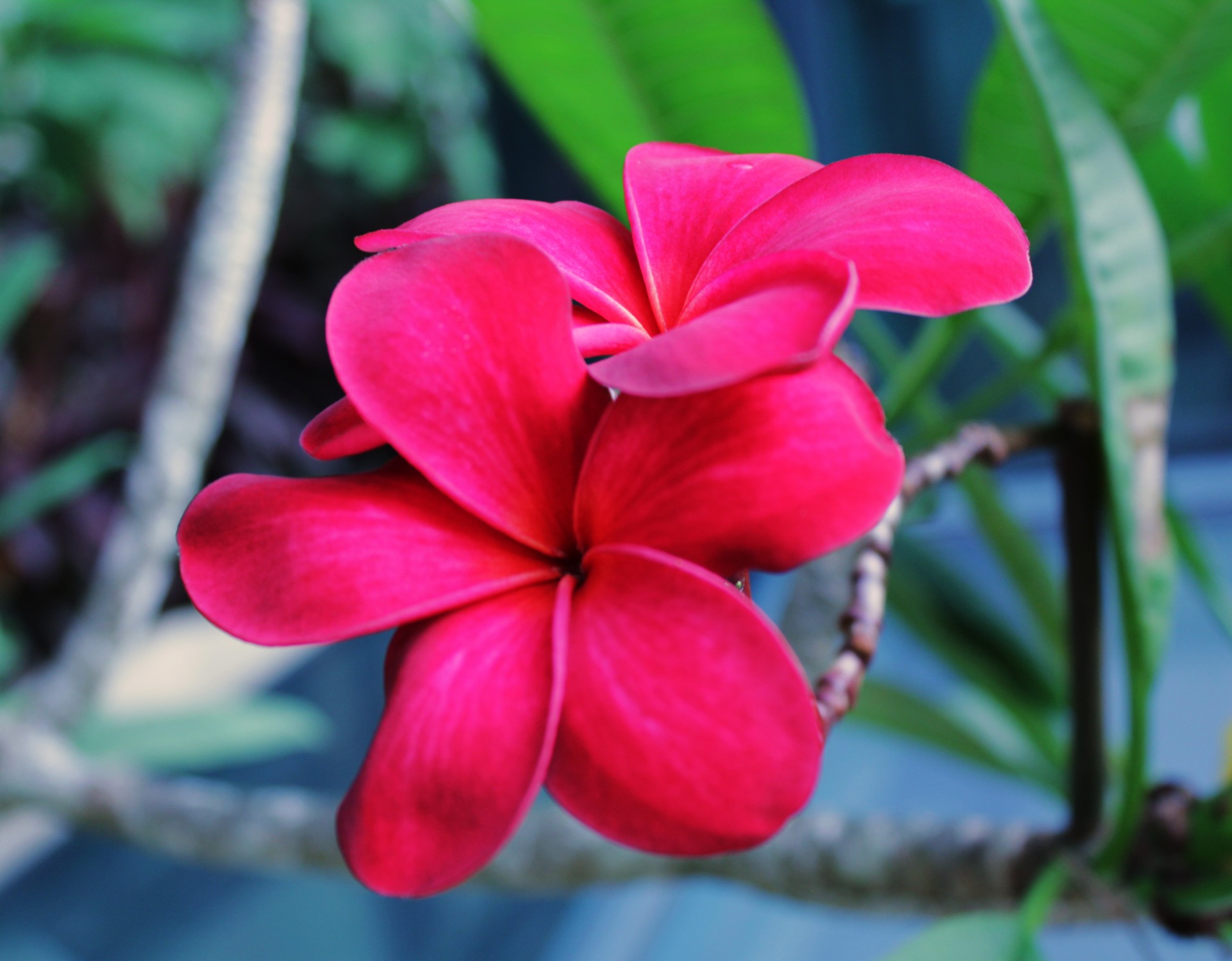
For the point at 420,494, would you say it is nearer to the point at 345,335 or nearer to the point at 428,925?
the point at 345,335

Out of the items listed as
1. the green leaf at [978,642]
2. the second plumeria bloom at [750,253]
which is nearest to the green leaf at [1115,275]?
the second plumeria bloom at [750,253]

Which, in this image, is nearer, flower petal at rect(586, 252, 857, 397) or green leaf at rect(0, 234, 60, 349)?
flower petal at rect(586, 252, 857, 397)

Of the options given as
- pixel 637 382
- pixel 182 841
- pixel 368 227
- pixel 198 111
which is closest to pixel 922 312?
pixel 637 382

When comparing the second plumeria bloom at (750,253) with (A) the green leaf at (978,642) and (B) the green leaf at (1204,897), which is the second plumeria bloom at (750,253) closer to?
(B) the green leaf at (1204,897)

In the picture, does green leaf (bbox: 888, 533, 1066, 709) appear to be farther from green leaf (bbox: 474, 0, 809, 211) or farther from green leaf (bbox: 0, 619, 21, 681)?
green leaf (bbox: 0, 619, 21, 681)

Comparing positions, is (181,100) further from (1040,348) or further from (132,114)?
(1040,348)

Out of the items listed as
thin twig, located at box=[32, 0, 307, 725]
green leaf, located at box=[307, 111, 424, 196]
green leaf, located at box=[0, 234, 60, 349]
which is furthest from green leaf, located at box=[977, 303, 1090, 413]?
green leaf, located at box=[307, 111, 424, 196]

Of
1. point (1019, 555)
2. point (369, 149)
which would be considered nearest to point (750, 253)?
point (1019, 555)
